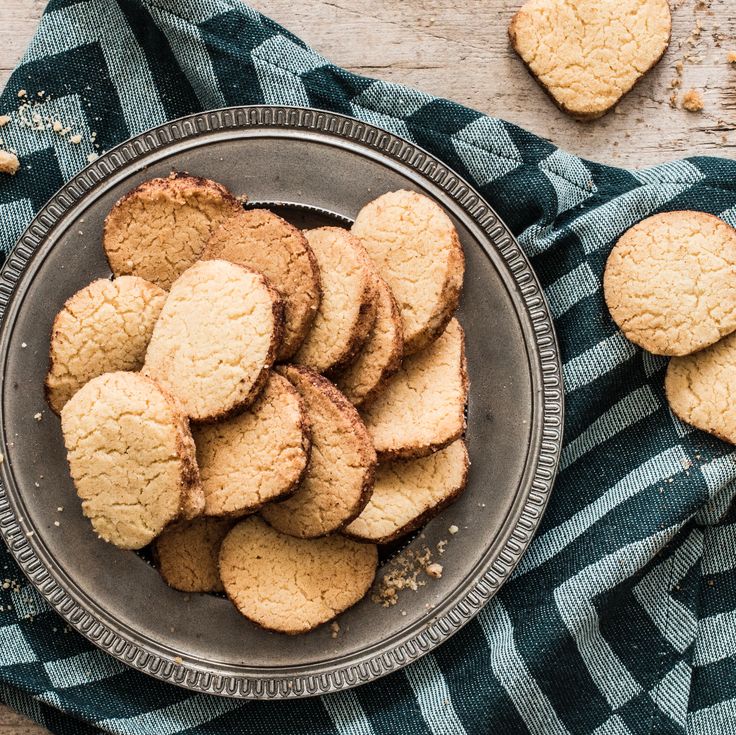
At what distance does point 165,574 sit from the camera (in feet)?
7.47

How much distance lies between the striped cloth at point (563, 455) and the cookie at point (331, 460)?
2.11 feet

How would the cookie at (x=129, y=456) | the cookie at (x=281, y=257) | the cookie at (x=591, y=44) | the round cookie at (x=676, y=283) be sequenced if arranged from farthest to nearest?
the cookie at (x=591, y=44) → the round cookie at (x=676, y=283) → the cookie at (x=281, y=257) → the cookie at (x=129, y=456)

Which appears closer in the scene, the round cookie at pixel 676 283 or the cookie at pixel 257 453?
the cookie at pixel 257 453

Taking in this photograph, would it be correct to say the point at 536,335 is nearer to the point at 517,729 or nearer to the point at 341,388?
the point at 341,388

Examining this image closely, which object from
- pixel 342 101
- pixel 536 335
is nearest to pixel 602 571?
pixel 536 335

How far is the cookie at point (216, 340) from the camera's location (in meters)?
1.99

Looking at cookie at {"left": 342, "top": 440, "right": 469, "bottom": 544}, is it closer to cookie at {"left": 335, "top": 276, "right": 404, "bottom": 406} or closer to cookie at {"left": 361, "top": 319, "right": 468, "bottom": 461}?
cookie at {"left": 361, "top": 319, "right": 468, "bottom": 461}

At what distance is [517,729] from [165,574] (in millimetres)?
1108

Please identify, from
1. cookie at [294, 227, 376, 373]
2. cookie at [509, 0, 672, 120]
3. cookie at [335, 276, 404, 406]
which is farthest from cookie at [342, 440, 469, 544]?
cookie at [509, 0, 672, 120]

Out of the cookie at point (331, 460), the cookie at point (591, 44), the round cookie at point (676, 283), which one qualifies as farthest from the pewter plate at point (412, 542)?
the cookie at point (591, 44)

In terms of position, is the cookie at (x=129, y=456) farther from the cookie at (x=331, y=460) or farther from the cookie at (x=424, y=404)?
the cookie at (x=424, y=404)

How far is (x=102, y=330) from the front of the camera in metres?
2.12

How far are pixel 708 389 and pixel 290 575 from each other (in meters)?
1.28

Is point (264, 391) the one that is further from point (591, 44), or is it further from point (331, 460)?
point (591, 44)
